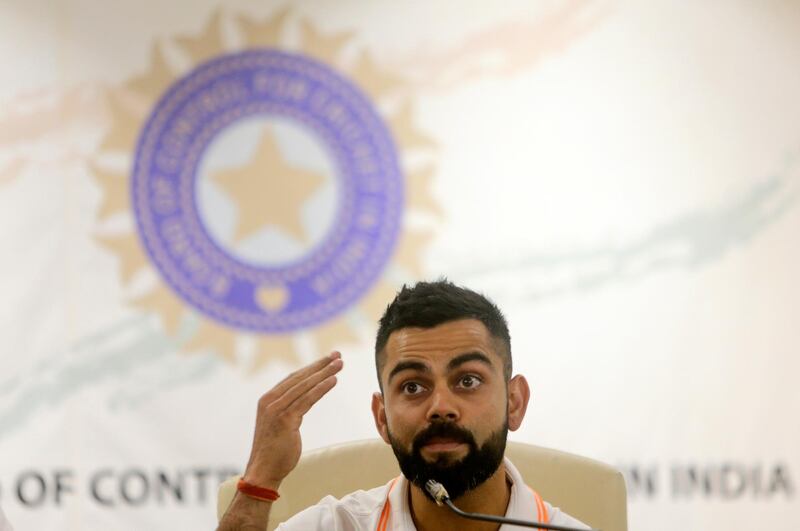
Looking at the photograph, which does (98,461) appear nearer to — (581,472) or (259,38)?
(259,38)

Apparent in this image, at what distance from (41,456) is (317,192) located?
1.16 metres

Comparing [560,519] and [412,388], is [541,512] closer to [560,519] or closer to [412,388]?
[560,519]

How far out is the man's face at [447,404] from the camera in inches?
68.6

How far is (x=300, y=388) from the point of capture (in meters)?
1.74

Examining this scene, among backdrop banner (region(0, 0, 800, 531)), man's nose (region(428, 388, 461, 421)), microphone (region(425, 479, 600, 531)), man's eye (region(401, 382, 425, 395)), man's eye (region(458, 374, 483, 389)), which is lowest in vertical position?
microphone (region(425, 479, 600, 531))

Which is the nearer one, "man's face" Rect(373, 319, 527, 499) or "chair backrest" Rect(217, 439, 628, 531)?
"man's face" Rect(373, 319, 527, 499)

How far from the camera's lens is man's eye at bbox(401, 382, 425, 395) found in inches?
71.3

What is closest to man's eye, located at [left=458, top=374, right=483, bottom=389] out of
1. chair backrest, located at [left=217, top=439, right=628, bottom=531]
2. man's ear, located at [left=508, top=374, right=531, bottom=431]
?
man's ear, located at [left=508, top=374, right=531, bottom=431]

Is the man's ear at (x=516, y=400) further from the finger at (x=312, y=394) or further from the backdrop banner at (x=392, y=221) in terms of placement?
the backdrop banner at (x=392, y=221)

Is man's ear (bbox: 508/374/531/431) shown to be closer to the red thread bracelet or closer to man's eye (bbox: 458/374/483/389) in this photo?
man's eye (bbox: 458/374/483/389)

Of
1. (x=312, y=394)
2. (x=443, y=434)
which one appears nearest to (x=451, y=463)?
(x=443, y=434)

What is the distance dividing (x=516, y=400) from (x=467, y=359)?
0.55 ft

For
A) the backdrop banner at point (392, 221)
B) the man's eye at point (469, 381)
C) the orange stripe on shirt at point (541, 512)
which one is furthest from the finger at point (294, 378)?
the backdrop banner at point (392, 221)

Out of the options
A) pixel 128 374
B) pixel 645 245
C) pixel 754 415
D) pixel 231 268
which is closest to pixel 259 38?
pixel 231 268
